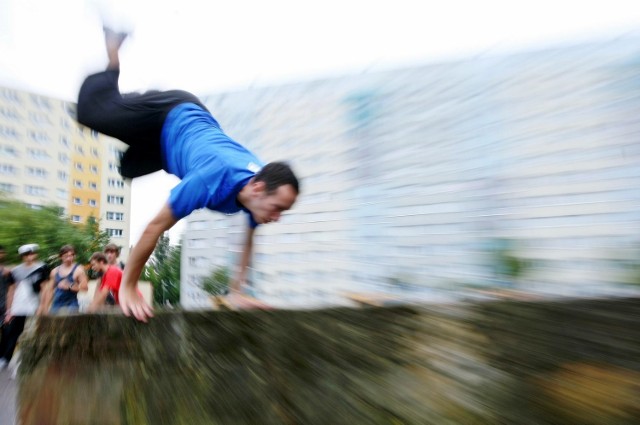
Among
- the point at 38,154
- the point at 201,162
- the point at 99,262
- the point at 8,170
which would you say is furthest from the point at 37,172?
the point at 201,162

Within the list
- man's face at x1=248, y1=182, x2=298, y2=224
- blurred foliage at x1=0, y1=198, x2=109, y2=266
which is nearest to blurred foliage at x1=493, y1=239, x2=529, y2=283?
man's face at x1=248, y1=182, x2=298, y2=224

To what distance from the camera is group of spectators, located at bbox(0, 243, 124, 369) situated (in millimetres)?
4871

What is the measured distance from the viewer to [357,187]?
5156 millimetres

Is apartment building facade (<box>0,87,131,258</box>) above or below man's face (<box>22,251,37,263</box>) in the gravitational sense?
above

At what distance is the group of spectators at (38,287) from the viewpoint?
4871 millimetres

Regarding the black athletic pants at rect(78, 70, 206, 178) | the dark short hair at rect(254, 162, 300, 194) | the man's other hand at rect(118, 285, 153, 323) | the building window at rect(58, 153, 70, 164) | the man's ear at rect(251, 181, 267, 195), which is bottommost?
the man's other hand at rect(118, 285, 153, 323)

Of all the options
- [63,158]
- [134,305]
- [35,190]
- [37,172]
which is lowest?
[134,305]

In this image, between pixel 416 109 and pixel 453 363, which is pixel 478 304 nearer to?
pixel 453 363

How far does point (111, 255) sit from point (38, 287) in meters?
0.84

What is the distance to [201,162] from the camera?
2.34 m

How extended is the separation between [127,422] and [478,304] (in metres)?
1.37

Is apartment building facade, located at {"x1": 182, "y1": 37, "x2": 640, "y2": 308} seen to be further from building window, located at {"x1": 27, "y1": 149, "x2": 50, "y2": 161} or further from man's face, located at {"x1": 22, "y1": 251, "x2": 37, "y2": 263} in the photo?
building window, located at {"x1": 27, "y1": 149, "x2": 50, "y2": 161}

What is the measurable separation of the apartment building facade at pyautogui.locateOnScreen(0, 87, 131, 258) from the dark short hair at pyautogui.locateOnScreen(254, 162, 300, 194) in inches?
1771

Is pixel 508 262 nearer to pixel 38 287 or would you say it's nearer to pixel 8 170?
pixel 38 287
